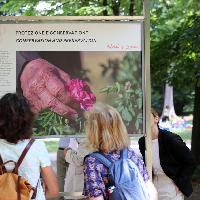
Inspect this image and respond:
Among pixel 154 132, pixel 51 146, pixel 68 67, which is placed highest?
pixel 68 67

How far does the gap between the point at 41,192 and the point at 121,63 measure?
190cm

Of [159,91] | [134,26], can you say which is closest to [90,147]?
[134,26]

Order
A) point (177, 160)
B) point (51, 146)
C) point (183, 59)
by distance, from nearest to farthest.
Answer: point (177, 160) → point (183, 59) → point (51, 146)

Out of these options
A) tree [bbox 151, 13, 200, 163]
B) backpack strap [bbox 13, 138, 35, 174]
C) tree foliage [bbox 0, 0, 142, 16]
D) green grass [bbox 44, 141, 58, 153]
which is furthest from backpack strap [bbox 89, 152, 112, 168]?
green grass [bbox 44, 141, 58, 153]

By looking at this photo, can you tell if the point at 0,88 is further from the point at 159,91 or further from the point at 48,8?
the point at 159,91

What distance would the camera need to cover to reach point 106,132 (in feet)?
10.9

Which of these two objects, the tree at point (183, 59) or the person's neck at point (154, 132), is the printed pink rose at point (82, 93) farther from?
the tree at point (183, 59)

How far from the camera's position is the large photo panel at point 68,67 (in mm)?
4816

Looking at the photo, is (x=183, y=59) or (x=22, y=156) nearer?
(x=22, y=156)

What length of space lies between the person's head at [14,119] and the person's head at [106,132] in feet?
1.37

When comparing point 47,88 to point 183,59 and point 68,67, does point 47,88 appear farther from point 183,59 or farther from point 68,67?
point 183,59

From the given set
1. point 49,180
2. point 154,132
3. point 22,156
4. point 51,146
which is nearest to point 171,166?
point 154,132

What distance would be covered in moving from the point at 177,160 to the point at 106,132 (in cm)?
142

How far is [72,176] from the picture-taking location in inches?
231
